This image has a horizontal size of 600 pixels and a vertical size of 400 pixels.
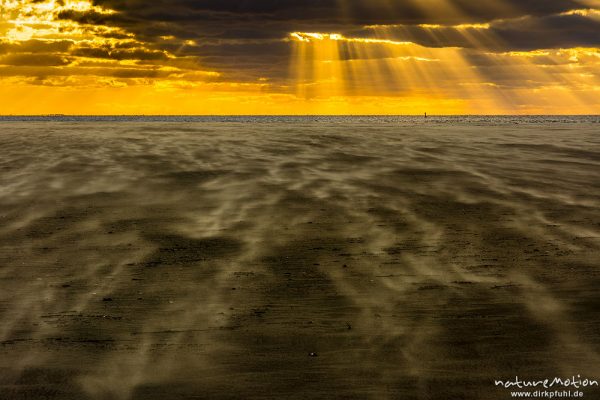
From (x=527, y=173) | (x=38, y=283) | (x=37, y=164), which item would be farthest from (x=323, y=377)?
(x=37, y=164)

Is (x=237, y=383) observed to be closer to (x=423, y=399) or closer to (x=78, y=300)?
A: (x=423, y=399)

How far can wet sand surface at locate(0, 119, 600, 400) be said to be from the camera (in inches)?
157

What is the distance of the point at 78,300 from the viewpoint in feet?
17.6

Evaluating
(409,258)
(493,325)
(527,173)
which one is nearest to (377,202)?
(409,258)

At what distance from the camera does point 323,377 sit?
3945 mm

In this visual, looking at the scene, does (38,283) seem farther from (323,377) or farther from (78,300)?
(323,377)

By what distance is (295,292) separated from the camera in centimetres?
564

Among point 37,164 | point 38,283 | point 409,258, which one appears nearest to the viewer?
point 38,283

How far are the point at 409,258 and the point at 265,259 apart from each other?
1.75 meters

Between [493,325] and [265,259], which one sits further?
[265,259]

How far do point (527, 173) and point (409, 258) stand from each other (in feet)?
31.9

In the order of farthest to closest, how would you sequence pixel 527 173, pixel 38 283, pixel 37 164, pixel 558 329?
pixel 37 164 → pixel 527 173 → pixel 38 283 → pixel 558 329

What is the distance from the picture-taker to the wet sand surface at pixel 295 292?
3.98m

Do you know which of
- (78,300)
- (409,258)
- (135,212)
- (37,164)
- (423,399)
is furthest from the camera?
(37,164)
